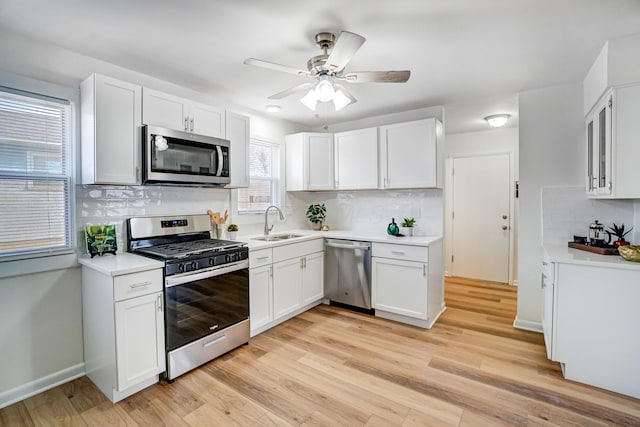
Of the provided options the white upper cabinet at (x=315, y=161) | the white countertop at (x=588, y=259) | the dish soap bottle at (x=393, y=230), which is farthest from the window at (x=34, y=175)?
the white countertop at (x=588, y=259)

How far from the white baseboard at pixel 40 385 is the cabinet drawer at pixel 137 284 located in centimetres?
88

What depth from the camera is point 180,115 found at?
2.65 m

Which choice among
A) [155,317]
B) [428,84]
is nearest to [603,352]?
[428,84]

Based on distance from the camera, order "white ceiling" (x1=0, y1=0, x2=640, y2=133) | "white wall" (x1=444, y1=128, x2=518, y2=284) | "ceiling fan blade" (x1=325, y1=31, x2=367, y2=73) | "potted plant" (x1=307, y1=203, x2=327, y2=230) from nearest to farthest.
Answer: "ceiling fan blade" (x1=325, y1=31, x2=367, y2=73), "white ceiling" (x1=0, y1=0, x2=640, y2=133), "potted plant" (x1=307, y1=203, x2=327, y2=230), "white wall" (x1=444, y1=128, x2=518, y2=284)

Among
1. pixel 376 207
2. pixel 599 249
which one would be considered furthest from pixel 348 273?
pixel 599 249

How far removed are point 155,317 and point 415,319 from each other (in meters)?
2.40

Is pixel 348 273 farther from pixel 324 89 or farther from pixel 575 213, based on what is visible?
pixel 575 213

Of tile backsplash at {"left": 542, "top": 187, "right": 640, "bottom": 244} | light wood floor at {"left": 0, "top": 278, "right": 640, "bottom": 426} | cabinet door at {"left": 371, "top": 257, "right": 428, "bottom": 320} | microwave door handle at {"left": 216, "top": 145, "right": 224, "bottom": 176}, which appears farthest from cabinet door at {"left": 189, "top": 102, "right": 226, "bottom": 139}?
tile backsplash at {"left": 542, "top": 187, "right": 640, "bottom": 244}

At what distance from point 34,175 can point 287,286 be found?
2.23m

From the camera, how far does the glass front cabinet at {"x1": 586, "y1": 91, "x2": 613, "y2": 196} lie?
2221 mm

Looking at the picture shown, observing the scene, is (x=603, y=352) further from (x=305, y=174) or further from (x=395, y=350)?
(x=305, y=174)

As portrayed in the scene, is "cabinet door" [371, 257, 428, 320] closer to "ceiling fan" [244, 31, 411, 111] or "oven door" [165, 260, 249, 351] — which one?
"oven door" [165, 260, 249, 351]

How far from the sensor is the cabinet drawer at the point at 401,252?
3.12 meters

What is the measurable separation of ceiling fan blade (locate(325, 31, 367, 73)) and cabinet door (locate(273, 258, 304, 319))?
1.95 metres
